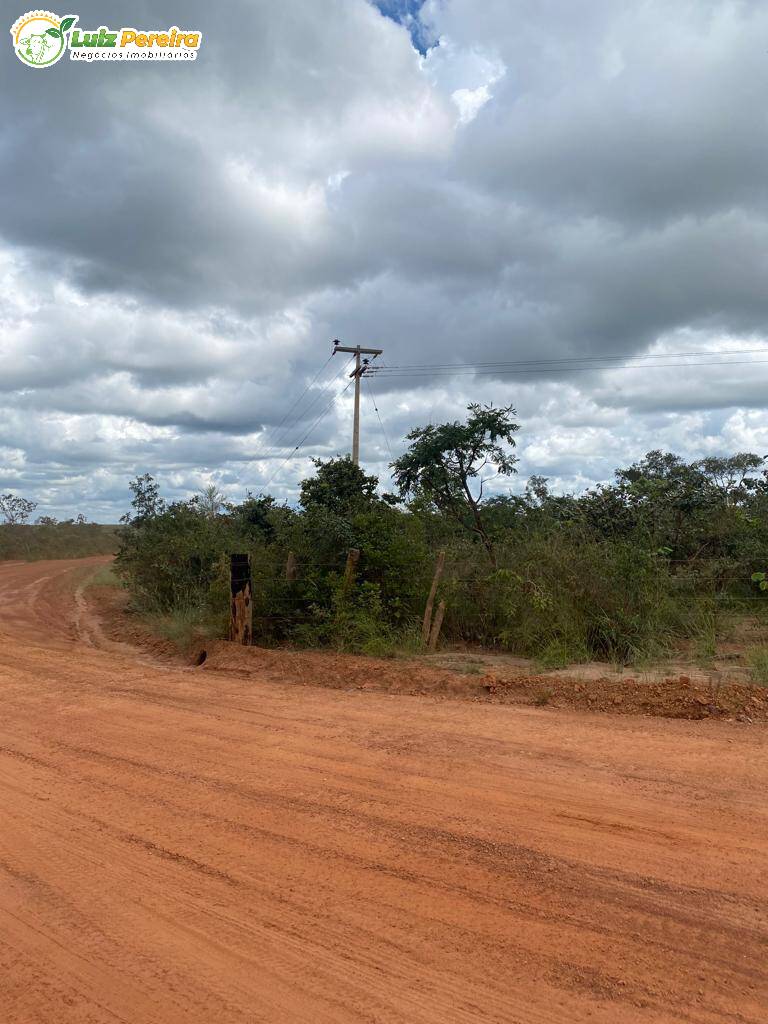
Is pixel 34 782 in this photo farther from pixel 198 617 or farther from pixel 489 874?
pixel 198 617

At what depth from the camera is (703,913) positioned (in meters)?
3.72

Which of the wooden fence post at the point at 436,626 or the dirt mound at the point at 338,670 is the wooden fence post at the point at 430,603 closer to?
the wooden fence post at the point at 436,626

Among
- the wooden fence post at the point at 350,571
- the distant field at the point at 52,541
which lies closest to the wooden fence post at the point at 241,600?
the wooden fence post at the point at 350,571

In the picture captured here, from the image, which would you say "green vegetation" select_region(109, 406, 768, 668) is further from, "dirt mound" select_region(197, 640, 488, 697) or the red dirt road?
the red dirt road

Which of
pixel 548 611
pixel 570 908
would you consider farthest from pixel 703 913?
pixel 548 611

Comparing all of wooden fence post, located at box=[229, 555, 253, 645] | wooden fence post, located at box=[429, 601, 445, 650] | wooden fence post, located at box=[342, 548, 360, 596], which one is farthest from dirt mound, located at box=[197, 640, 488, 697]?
wooden fence post, located at box=[342, 548, 360, 596]

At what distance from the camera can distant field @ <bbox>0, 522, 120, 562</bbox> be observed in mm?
46531

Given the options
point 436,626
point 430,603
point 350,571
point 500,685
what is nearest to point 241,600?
point 350,571

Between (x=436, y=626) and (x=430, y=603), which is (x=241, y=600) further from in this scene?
(x=436, y=626)

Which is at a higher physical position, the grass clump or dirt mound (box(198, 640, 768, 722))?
the grass clump

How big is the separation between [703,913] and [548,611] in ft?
25.9

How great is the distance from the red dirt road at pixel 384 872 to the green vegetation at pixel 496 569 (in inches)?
155

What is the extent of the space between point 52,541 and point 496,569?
48.3m

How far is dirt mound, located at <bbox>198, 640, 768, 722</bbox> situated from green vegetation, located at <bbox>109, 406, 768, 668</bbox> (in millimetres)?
1002
